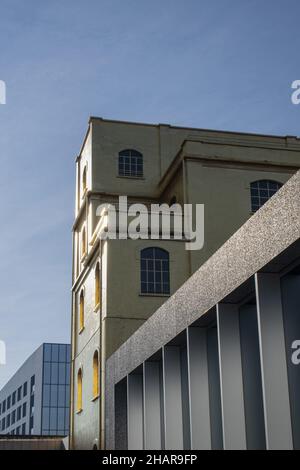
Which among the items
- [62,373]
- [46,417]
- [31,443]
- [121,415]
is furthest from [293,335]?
[62,373]

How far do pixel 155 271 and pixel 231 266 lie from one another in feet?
54.4

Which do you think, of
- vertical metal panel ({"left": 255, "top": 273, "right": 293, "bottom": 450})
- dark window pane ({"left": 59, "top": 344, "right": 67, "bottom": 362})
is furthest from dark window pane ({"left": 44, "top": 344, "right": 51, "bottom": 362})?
vertical metal panel ({"left": 255, "top": 273, "right": 293, "bottom": 450})

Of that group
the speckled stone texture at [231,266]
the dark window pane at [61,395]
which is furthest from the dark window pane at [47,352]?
the speckled stone texture at [231,266]

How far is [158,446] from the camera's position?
1828cm

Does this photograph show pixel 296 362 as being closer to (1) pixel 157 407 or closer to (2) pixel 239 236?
(2) pixel 239 236

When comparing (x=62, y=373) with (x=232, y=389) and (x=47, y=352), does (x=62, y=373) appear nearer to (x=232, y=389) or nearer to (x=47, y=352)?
(x=47, y=352)

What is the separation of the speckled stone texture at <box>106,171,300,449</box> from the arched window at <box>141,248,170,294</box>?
8.92m

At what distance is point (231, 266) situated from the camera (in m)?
12.8

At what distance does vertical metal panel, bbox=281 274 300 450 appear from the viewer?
1098 centimetres

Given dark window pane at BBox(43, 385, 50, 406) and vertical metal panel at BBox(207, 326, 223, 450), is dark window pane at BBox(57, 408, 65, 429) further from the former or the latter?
vertical metal panel at BBox(207, 326, 223, 450)

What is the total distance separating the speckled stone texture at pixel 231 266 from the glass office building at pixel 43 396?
252 feet

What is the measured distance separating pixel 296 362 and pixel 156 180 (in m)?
24.9

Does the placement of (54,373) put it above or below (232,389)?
above
